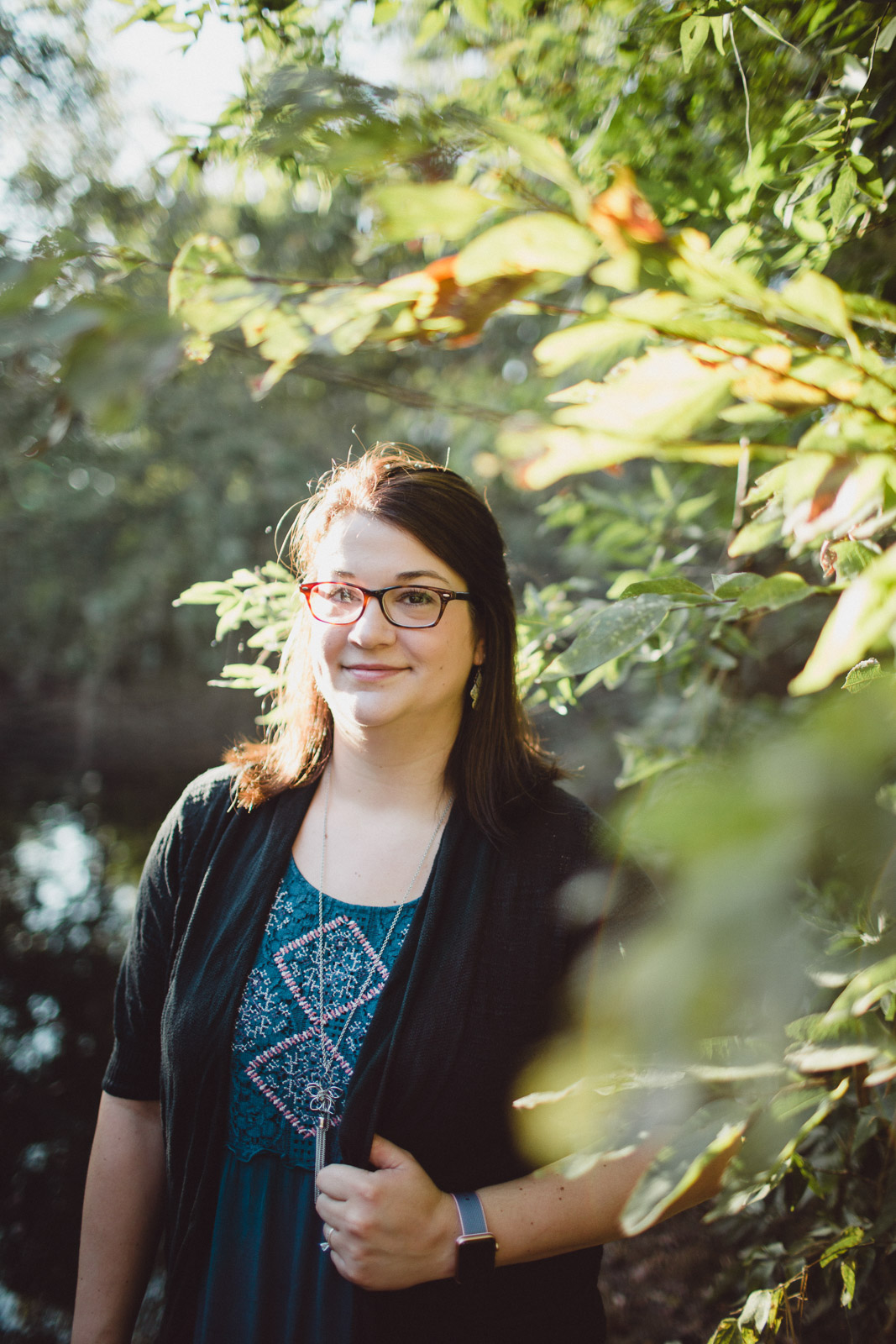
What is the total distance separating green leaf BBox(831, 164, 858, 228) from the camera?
0.98 m

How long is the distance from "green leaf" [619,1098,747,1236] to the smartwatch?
0.96 m

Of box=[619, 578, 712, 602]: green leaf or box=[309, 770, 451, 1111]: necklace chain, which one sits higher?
box=[619, 578, 712, 602]: green leaf

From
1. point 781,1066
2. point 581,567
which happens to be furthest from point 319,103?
point 581,567

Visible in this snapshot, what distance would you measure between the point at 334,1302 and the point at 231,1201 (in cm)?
26

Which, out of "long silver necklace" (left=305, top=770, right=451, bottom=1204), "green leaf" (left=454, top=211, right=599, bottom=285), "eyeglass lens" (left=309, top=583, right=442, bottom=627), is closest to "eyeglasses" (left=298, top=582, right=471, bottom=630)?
"eyeglass lens" (left=309, top=583, right=442, bottom=627)

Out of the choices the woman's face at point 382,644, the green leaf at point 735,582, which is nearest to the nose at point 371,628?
the woman's face at point 382,644

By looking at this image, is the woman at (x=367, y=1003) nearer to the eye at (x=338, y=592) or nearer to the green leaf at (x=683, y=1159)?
the eye at (x=338, y=592)

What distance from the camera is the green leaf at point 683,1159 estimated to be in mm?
452

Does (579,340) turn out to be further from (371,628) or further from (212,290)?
(371,628)

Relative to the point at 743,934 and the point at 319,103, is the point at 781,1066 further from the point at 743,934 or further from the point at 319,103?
the point at 319,103

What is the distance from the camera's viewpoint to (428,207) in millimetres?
428

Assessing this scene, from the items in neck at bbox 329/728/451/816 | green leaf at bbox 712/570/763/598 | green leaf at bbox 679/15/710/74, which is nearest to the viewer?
green leaf at bbox 712/570/763/598

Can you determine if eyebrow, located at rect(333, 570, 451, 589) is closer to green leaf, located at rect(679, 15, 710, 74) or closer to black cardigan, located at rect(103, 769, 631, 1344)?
black cardigan, located at rect(103, 769, 631, 1344)

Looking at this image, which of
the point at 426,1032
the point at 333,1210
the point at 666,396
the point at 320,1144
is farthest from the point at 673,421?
the point at 320,1144
